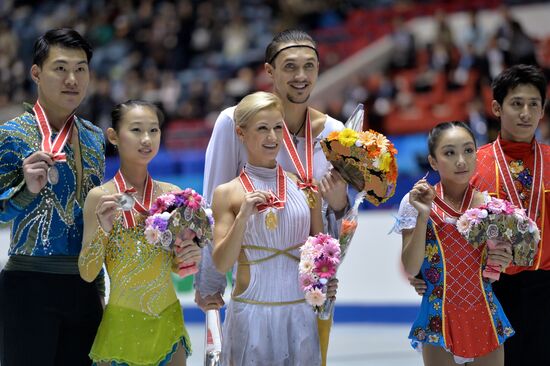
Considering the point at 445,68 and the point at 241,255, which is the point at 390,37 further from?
the point at 241,255

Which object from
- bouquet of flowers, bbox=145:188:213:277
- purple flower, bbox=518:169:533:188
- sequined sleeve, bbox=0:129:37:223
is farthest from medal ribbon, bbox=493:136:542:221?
sequined sleeve, bbox=0:129:37:223

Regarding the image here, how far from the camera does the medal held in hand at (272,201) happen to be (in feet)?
12.4

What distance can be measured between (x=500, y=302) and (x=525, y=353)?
0.27 meters

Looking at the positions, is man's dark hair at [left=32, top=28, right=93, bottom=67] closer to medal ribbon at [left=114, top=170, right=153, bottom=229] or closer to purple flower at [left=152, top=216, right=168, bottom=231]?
medal ribbon at [left=114, top=170, right=153, bottom=229]

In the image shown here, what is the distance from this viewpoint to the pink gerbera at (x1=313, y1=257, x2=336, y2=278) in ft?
12.0

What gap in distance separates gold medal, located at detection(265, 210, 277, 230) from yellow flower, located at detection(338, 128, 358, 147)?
1.37ft

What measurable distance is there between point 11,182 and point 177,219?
0.78 m

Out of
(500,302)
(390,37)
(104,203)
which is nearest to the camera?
(104,203)

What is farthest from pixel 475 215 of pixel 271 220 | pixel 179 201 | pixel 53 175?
pixel 53 175

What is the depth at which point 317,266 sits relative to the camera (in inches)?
144

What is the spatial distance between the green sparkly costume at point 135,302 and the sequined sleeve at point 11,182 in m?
0.37

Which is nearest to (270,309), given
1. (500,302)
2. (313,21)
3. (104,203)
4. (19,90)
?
(104,203)

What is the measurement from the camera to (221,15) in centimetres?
1681

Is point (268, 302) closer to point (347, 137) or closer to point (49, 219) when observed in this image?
point (347, 137)
